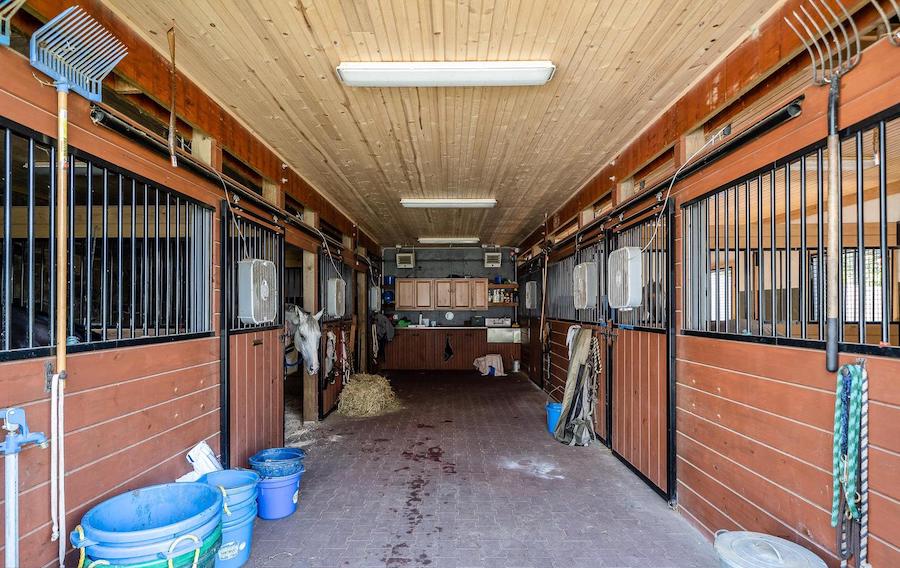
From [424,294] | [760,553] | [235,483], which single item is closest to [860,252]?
[760,553]

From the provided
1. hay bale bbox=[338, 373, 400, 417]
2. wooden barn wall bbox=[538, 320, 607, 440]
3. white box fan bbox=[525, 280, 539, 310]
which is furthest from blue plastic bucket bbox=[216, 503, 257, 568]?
white box fan bbox=[525, 280, 539, 310]

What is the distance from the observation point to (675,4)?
231cm

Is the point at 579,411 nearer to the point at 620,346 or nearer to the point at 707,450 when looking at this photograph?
the point at 620,346

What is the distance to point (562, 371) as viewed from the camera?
6.52 meters

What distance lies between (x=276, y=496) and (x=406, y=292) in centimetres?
784

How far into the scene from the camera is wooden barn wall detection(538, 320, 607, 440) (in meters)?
4.90

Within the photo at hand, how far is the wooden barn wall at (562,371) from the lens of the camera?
4.90 m

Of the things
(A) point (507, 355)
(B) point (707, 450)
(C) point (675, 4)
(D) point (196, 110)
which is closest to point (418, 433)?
(B) point (707, 450)

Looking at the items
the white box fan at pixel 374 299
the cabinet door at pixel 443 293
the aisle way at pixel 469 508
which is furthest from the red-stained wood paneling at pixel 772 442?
the cabinet door at pixel 443 293

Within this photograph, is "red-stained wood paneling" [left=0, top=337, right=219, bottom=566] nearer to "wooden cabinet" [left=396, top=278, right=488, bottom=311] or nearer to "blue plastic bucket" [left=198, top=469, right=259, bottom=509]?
"blue plastic bucket" [left=198, top=469, right=259, bottom=509]

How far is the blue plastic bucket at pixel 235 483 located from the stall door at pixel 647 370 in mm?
2692

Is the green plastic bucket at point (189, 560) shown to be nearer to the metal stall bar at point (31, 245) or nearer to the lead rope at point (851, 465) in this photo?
the metal stall bar at point (31, 245)

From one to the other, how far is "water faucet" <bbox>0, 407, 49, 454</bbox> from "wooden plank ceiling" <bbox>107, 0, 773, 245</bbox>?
1.86m

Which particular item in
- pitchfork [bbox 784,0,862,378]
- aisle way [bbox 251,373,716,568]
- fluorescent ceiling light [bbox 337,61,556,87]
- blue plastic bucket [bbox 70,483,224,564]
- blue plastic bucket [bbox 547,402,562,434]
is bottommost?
aisle way [bbox 251,373,716,568]
